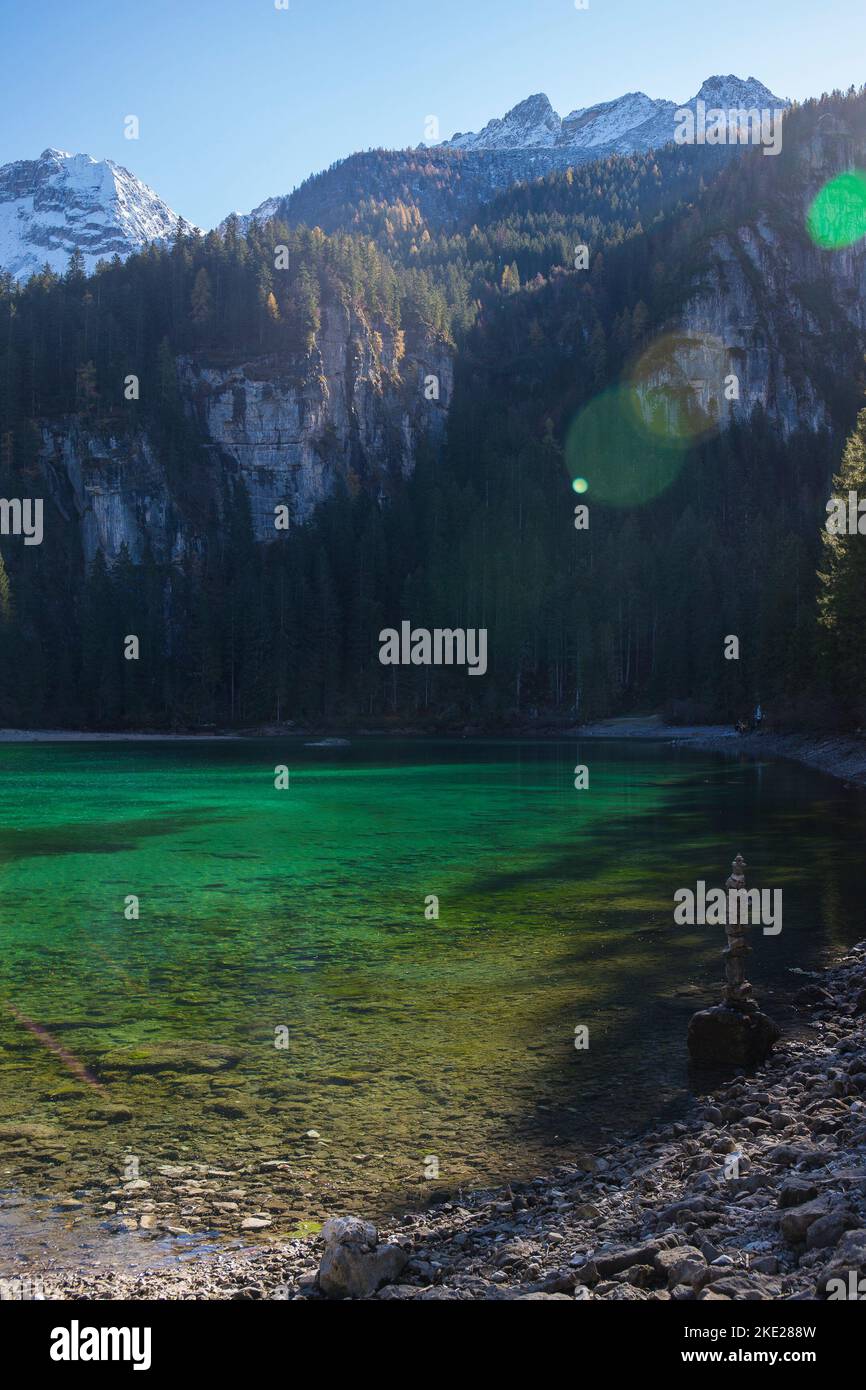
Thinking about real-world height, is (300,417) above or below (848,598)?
above

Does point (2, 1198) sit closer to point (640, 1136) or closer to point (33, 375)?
point (640, 1136)

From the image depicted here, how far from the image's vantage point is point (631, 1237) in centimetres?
753

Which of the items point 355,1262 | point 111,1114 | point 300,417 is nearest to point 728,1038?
point 355,1262

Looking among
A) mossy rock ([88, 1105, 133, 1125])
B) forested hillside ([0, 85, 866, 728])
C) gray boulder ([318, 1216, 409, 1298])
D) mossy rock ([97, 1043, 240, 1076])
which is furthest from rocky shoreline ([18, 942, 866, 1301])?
forested hillside ([0, 85, 866, 728])

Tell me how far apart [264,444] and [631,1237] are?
16643 centimetres

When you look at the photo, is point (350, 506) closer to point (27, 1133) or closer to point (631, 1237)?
point (27, 1133)

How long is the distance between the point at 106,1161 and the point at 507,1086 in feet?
14.6

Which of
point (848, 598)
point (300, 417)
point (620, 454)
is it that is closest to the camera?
point (848, 598)

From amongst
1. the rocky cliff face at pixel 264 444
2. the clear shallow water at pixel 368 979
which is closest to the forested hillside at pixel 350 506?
the rocky cliff face at pixel 264 444

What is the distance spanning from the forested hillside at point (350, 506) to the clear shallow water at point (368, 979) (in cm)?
5452

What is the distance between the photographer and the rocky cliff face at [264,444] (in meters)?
155

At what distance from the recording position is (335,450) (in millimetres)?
169375

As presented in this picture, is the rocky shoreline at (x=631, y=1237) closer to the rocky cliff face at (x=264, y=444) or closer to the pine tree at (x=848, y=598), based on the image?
the pine tree at (x=848, y=598)
